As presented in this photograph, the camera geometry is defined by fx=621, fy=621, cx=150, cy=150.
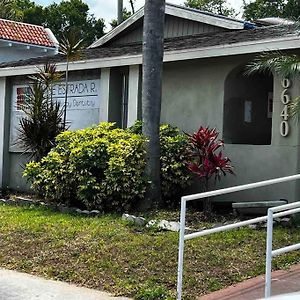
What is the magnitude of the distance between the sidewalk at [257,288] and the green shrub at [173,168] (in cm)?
477

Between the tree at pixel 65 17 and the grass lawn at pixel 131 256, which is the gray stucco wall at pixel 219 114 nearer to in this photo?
the grass lawn at pixel 131 256

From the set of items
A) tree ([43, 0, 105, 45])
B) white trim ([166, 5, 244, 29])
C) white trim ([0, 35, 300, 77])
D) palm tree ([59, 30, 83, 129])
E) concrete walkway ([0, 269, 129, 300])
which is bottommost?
concrete walkway ([0, 269, 129, 300])

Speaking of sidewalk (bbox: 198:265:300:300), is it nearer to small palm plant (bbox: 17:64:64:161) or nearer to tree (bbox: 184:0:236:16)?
small palm plant (bbox: 17:64:64:161)

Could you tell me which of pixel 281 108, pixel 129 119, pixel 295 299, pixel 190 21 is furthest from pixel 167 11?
pixel 295 299

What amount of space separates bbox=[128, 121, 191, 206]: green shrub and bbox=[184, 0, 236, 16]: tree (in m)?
29.8

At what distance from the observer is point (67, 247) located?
29.5 ft

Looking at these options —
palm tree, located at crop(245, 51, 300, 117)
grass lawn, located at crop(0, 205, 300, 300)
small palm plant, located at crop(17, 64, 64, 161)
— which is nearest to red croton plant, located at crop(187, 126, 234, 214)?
grass lawn, located at crop(0, 205, 300, 300)

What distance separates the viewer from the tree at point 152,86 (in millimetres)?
11773

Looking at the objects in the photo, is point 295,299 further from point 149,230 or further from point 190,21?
point 190,21

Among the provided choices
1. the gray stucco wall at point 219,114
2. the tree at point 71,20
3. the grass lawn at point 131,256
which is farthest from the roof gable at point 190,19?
the tree at point 71,20

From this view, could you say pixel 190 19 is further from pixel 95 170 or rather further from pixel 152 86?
pixel 95 170

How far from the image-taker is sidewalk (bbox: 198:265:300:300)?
670 centimetres

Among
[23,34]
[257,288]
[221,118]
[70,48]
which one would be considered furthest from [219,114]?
[23,34]

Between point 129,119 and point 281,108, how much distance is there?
3811mm
